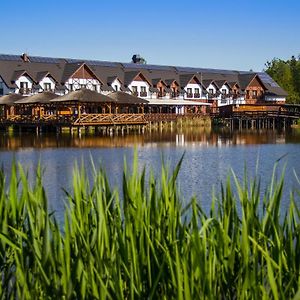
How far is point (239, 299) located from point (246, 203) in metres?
0.85

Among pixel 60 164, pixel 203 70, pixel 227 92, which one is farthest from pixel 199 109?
pixel 60 164

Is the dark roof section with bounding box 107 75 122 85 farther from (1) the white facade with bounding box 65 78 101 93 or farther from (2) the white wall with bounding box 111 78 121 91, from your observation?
(1) the white facade with bounding box 65 78 101 93

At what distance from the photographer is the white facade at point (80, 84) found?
5994 centimetres

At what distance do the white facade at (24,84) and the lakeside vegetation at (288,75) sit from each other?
39.4 m

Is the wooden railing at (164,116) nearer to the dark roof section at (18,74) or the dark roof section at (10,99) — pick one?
the dark roof section at (10,99)

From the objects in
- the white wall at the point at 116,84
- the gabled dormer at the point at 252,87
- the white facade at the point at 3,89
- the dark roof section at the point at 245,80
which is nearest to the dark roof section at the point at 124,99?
the white facade at the point at 3,89

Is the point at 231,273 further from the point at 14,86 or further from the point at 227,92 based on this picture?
the point at 227,92

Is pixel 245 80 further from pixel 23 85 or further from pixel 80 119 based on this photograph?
pixel 80 119

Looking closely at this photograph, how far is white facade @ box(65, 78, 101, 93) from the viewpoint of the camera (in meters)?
59.9

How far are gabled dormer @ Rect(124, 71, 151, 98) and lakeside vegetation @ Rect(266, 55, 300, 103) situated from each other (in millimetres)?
25168

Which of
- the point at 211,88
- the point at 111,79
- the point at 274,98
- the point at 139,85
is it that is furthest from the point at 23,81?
the point at 274,98

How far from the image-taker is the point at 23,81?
5800 centimetres

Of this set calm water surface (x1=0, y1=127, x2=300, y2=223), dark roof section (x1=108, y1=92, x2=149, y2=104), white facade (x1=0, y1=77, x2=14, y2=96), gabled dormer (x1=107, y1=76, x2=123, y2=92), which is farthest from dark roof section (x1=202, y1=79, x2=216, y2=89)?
calm water surface (x1=0, y1=127, x2=300, y2=223)

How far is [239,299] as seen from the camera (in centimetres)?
406
